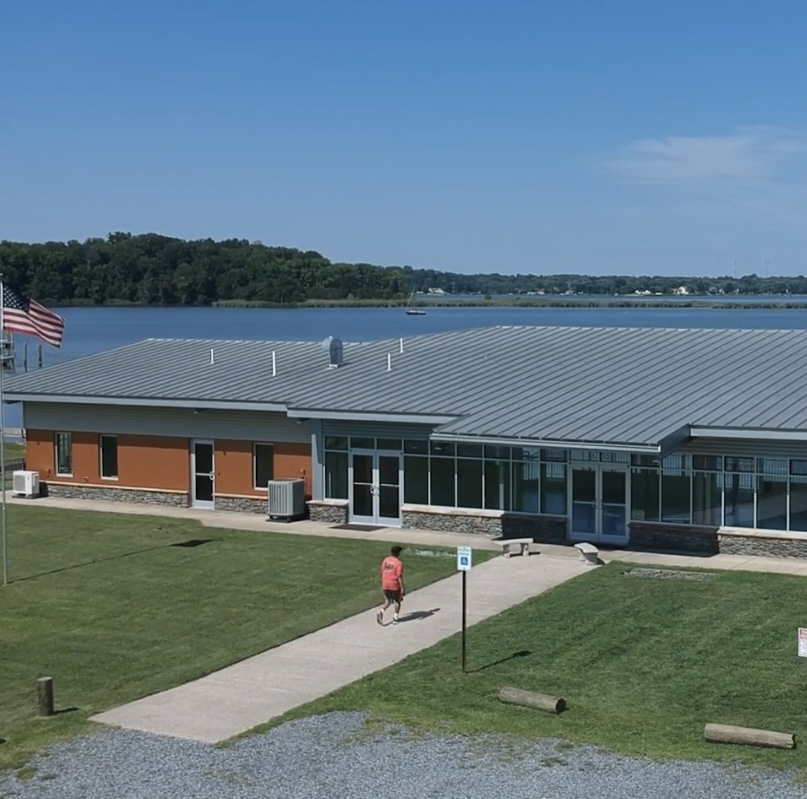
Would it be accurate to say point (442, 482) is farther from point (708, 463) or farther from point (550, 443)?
point (708, 463)

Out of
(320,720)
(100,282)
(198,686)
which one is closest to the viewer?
(320,720)

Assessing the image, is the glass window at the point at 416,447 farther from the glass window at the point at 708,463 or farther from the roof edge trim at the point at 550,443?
the glass window at the point at 708,463

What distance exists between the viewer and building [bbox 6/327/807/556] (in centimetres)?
2720

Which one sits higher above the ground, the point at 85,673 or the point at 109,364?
the point at 109,364

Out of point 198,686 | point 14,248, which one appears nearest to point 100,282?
point 14,248

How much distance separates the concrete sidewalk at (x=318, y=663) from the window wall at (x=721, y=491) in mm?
3106

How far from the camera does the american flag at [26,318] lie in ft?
89.6

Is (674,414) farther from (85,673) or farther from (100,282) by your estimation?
(100,282)

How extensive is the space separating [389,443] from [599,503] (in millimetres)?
5119

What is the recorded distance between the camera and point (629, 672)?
18438 millimetres

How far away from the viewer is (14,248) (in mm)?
165125

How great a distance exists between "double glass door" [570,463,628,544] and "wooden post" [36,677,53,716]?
45.7 feet

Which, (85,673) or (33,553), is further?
(33,553)

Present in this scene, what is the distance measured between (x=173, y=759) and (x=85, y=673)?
180 inches
